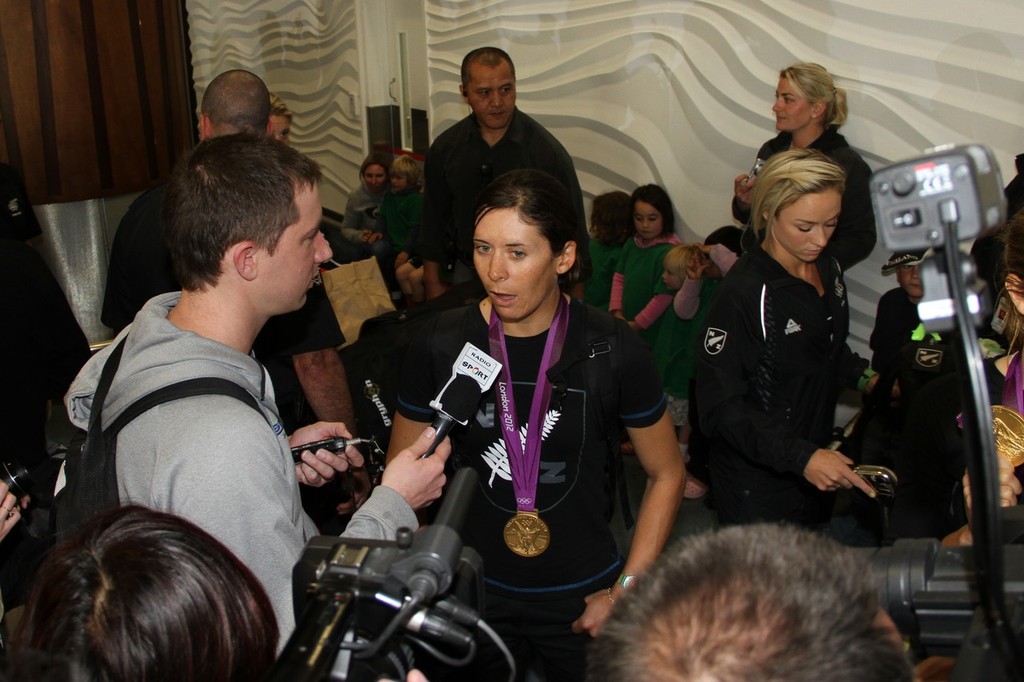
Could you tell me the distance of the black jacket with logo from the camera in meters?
2.71

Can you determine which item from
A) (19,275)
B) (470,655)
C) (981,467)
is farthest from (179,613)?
(19,275)

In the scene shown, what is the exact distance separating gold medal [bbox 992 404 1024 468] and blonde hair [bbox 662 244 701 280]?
2631 mm

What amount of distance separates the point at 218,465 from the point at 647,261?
3573mm

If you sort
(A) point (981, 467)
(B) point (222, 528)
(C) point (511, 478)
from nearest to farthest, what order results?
(A) point (981, 467) → (B) point (222, 528) → (C) point (511, 478)

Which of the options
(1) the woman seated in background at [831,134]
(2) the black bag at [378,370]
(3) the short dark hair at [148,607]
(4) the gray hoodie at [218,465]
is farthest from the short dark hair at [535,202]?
(1) the woman seated in background at [831,134]

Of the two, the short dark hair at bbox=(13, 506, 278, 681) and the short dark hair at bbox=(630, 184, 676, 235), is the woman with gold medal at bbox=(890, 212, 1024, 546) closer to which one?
the short dark hair at bbox=(13, 506, 278, 681)

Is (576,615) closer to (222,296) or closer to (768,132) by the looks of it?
(222,296)

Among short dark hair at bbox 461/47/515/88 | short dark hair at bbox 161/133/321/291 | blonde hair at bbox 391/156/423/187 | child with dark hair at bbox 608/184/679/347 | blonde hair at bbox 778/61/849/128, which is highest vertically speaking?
short dark hair at bbox 461/47/515/88

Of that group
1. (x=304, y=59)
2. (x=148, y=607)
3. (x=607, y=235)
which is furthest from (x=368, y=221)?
(x=148, y=607)

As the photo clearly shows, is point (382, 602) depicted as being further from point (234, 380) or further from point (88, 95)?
point (88, 95)

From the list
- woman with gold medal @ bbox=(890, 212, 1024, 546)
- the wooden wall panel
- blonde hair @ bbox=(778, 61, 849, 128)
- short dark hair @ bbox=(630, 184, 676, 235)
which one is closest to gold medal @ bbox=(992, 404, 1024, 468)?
woman with gold medal @ bbox=(890, 212, 1024, 546)

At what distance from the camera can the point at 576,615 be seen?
87.6 inches

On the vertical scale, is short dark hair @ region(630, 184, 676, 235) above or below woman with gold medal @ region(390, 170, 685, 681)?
above

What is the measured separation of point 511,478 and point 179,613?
1247 millimetres
